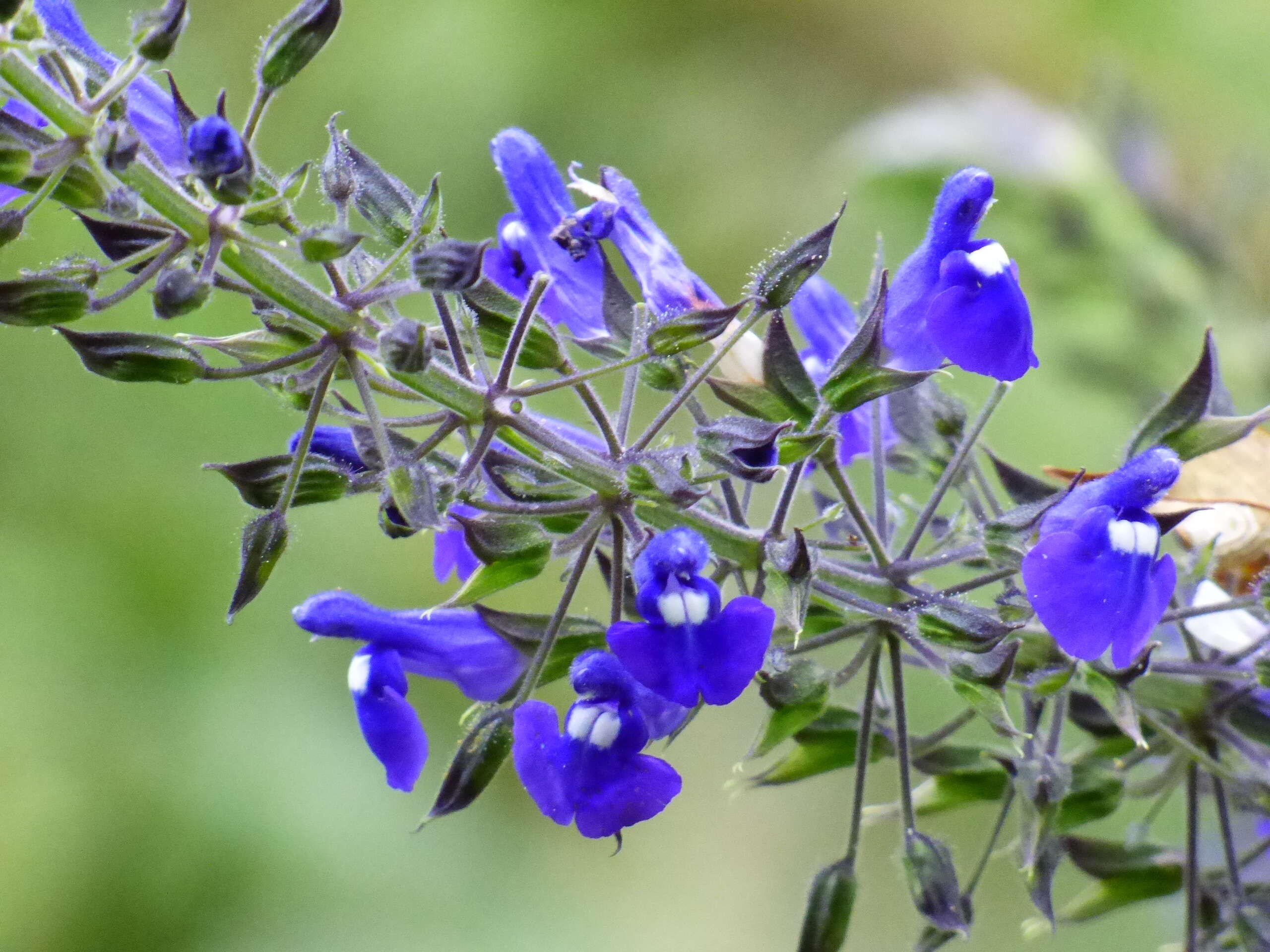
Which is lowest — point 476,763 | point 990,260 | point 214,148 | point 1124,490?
point 476,763

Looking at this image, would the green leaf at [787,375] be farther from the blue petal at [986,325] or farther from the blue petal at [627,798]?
the blue petal at [627,798]

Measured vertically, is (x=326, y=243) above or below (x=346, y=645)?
below

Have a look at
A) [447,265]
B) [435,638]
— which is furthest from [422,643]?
[447,265]

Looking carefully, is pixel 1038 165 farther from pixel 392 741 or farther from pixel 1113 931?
pixel 1113 931

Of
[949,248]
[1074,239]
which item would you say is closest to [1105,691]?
[949,248]

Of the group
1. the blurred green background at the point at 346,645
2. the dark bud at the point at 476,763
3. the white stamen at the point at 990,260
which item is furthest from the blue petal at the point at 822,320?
the blurred green background at the point at 346,645

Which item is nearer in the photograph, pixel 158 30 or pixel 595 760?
pixel 158 30

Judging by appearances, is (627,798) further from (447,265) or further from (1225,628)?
(1225,628)
